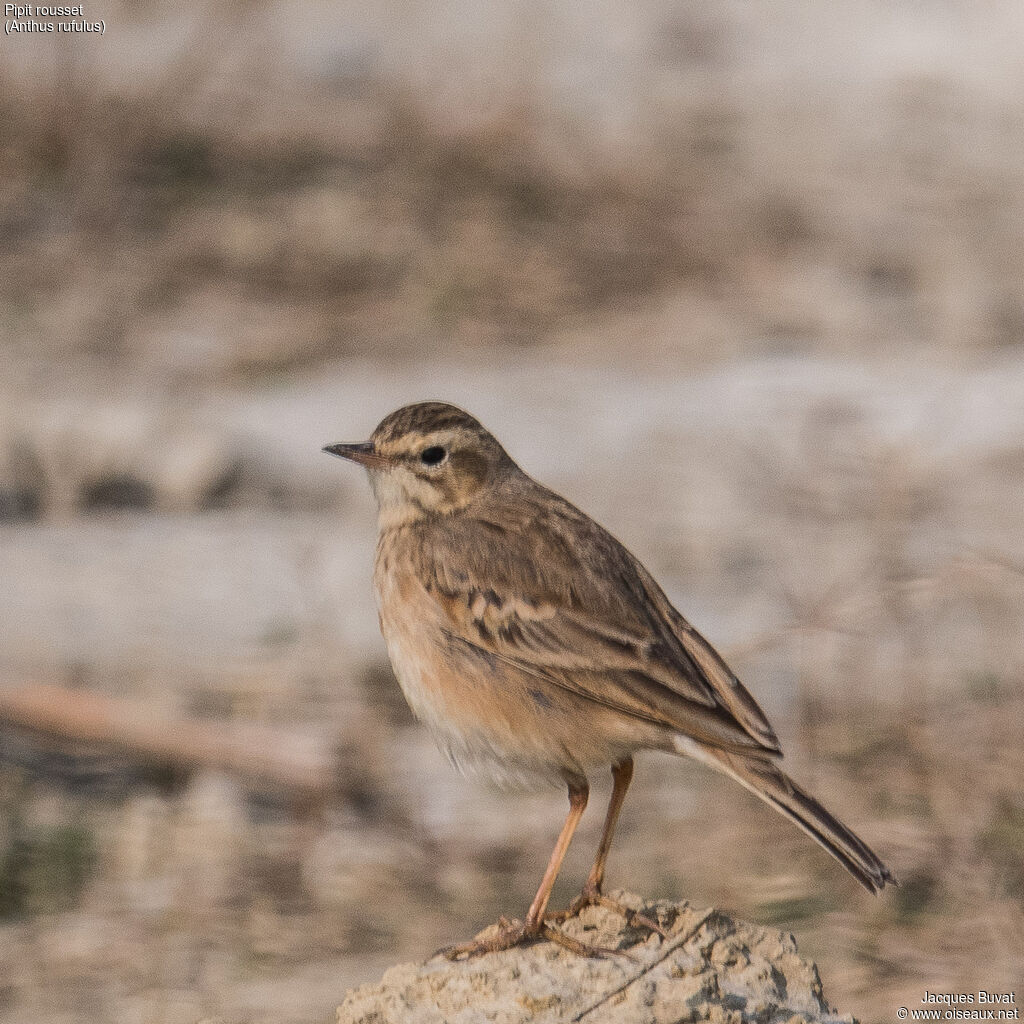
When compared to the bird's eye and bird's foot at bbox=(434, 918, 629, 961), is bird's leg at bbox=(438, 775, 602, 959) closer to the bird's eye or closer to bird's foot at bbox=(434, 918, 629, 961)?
bird's foot at bbox=(434, 918, 629, 961)

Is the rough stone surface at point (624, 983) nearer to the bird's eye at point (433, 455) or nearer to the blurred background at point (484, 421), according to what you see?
the bird's eye at point (433, 455)

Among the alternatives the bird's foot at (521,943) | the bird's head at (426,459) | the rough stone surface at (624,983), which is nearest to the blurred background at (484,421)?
the bird's head at (426,459)

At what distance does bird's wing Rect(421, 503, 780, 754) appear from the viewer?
4559mm

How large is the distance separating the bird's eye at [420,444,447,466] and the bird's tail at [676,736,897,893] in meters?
1.21

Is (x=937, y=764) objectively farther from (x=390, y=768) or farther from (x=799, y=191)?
(x=799, y=191)

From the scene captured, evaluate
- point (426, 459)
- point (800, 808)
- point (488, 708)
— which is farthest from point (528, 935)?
point (426, 459)

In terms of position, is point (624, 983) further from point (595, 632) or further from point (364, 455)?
point (364, 455)

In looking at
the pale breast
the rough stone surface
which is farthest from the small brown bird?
the rough stone surface

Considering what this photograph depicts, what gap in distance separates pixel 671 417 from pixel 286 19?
6256mm

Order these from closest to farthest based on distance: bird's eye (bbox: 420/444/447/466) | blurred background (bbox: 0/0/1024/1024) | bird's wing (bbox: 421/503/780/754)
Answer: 1. bird's wing (bbox: 421/503/780/754)
2. bird's eye (bbox: 420/444/447/466)
3. blurred background (bbox: 0/0/1024/1024)

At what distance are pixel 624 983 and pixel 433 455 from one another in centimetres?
169

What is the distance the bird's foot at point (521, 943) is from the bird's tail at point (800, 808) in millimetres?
513

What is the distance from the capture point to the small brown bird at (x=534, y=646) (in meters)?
4.54

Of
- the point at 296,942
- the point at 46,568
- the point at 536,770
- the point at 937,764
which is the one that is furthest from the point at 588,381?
the point at 536,770
